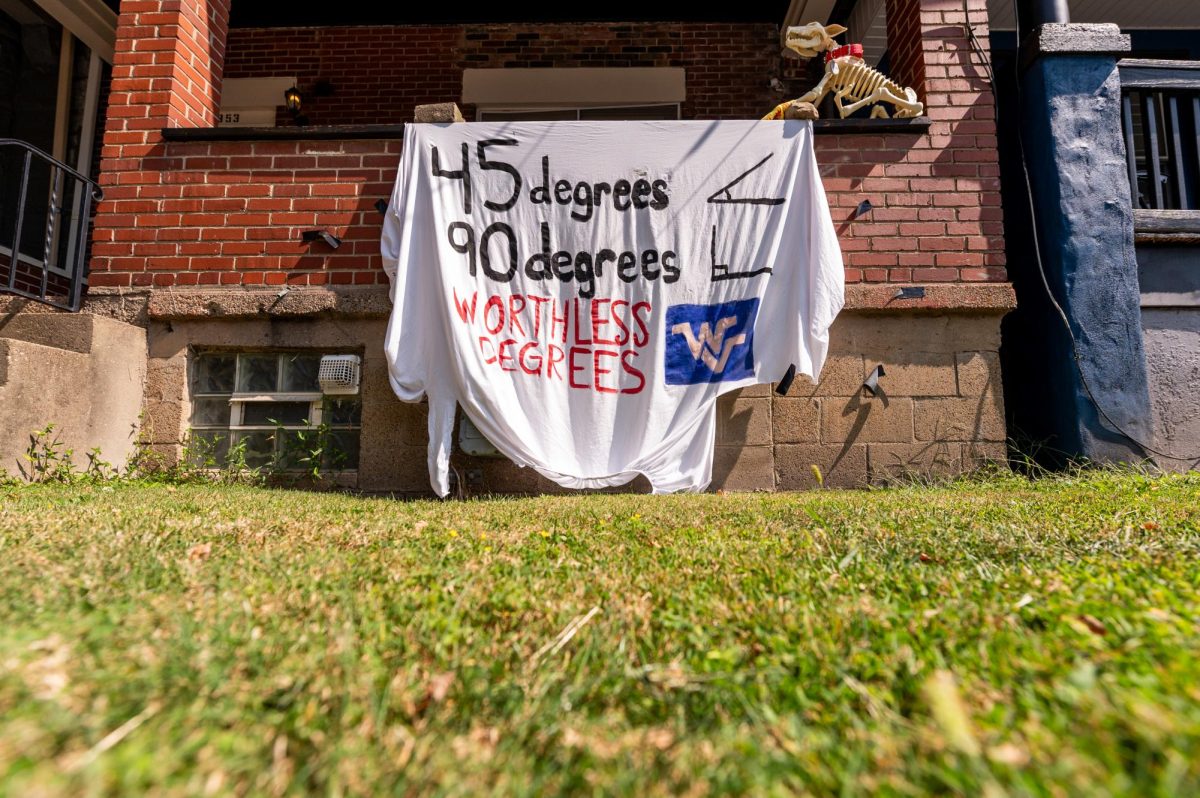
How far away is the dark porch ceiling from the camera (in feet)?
23.4

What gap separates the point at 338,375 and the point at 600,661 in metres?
3.41

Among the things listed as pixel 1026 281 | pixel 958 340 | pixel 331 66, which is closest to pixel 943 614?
pixel 958 340

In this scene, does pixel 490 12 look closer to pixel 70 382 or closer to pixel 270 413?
pixel 270 413

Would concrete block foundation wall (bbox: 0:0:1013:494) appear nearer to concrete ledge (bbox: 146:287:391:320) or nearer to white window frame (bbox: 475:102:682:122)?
concrete ledge (bbox: 146:287:391:320)

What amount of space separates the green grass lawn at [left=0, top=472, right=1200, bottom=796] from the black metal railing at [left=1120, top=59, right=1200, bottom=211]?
12.2 ft

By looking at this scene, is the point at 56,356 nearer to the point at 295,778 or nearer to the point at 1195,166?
the point at 295,778

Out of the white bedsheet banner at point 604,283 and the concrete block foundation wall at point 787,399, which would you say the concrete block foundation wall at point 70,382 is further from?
the white bedsheet banner at point 604,283

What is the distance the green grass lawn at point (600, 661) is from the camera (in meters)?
0.89

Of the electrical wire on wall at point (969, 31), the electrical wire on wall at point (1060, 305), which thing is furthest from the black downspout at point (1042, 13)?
the electrical wire on wall at point (969, 31)

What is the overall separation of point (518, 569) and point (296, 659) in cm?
80

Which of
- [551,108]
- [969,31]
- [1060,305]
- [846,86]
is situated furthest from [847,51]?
[551,108]

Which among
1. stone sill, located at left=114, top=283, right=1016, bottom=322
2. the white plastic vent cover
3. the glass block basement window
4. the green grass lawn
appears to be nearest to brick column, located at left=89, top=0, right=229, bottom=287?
stone sill, located at left=114, top=283, right=1016, bottom=322

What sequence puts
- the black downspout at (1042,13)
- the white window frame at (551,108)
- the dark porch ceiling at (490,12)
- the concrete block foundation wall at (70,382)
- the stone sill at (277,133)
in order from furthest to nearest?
the white window frame at (551,108), the dark porch ceiling at (490,12), the black downspout at (1042,13), the stone sill at (277,133), the concrete block foundation wall at (70,382)

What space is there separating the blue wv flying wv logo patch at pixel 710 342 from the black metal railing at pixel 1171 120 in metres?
3.00
